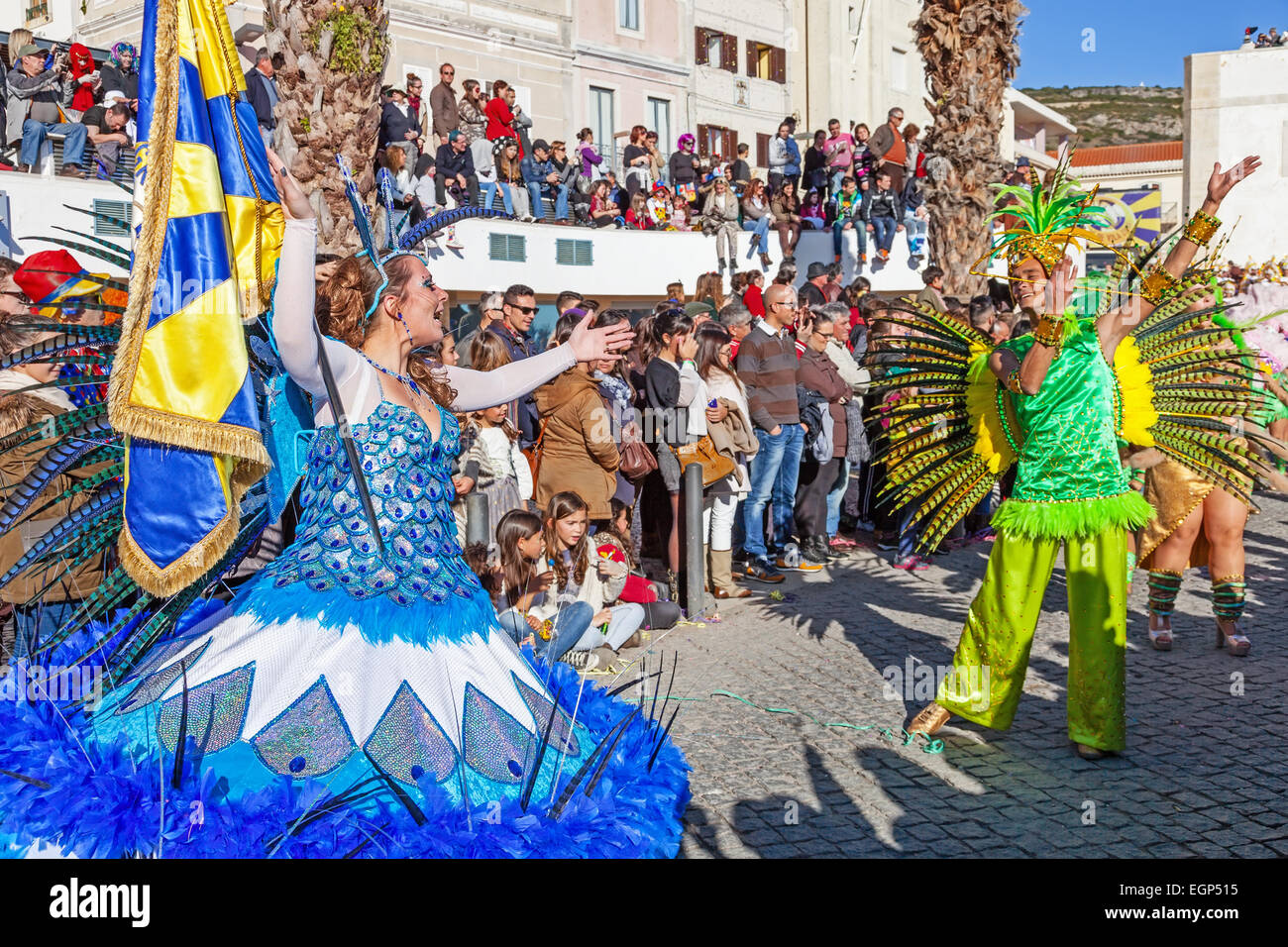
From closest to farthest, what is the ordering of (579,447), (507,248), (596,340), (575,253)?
1. (596,340)
2. (579,447)
3. (507,248)
4. (575,253)

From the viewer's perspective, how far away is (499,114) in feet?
50.9

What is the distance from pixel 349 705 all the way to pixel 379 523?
1.65 ft

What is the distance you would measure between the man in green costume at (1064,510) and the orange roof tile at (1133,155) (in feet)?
181

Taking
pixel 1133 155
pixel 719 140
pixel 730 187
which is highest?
pixel 1133 155

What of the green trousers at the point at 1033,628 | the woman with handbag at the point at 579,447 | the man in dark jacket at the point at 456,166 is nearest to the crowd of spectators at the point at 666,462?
the woman with handbag at the point at 579,447

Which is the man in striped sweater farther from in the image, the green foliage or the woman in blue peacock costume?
the woman in blue peacock costume

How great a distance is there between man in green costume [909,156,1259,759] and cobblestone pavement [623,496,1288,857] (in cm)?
27

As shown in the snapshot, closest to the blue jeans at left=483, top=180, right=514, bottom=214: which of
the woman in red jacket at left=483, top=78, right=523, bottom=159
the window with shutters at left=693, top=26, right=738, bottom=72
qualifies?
the woman in red jacket at left=483, top=78, right=523, bottom=159

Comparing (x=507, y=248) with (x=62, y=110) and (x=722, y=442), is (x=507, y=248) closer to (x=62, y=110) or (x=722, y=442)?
(x=62, y=110)

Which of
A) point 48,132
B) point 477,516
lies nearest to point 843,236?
point 48,132

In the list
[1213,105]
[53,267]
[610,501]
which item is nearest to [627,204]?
[610,501]

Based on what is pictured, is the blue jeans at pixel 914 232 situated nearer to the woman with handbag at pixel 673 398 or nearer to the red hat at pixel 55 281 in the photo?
the woman with handbag at pixel 673 398

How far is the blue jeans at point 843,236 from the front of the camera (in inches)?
706

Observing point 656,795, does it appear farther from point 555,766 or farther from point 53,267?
point 53,267
